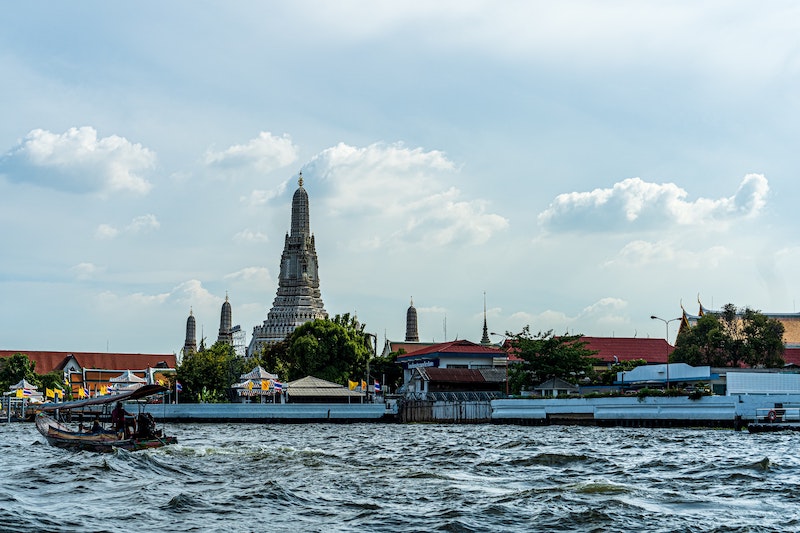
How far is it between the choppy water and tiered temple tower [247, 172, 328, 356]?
9603 centimetres

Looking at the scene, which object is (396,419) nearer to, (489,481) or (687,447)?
(687,447)

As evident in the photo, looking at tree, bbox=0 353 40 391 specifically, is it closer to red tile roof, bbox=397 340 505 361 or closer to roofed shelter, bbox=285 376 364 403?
roofed shelter, bbox=285 376 364 403

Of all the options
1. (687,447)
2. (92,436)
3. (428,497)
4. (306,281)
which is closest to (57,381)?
(306,281)

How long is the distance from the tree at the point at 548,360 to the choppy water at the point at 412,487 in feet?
98.1

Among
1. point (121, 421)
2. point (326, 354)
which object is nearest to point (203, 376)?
point (326, 354)

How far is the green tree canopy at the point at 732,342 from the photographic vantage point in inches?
2751

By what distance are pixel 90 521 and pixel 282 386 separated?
4861 centimetres

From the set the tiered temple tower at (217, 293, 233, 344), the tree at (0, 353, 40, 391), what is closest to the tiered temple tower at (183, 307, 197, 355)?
the tiered temple tower at (217, 293, 233, 344)

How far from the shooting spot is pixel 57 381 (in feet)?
328

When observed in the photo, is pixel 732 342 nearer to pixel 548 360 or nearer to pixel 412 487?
pixel 548 360

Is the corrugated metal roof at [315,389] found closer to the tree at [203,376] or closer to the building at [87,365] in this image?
the tree at [203,376]

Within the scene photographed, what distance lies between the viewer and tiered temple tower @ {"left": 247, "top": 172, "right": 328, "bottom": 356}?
13225cm

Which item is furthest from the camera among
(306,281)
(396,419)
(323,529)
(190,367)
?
(306,281)

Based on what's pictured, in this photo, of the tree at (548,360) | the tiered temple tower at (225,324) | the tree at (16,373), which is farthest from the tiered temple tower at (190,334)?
the tree at (548,360)
